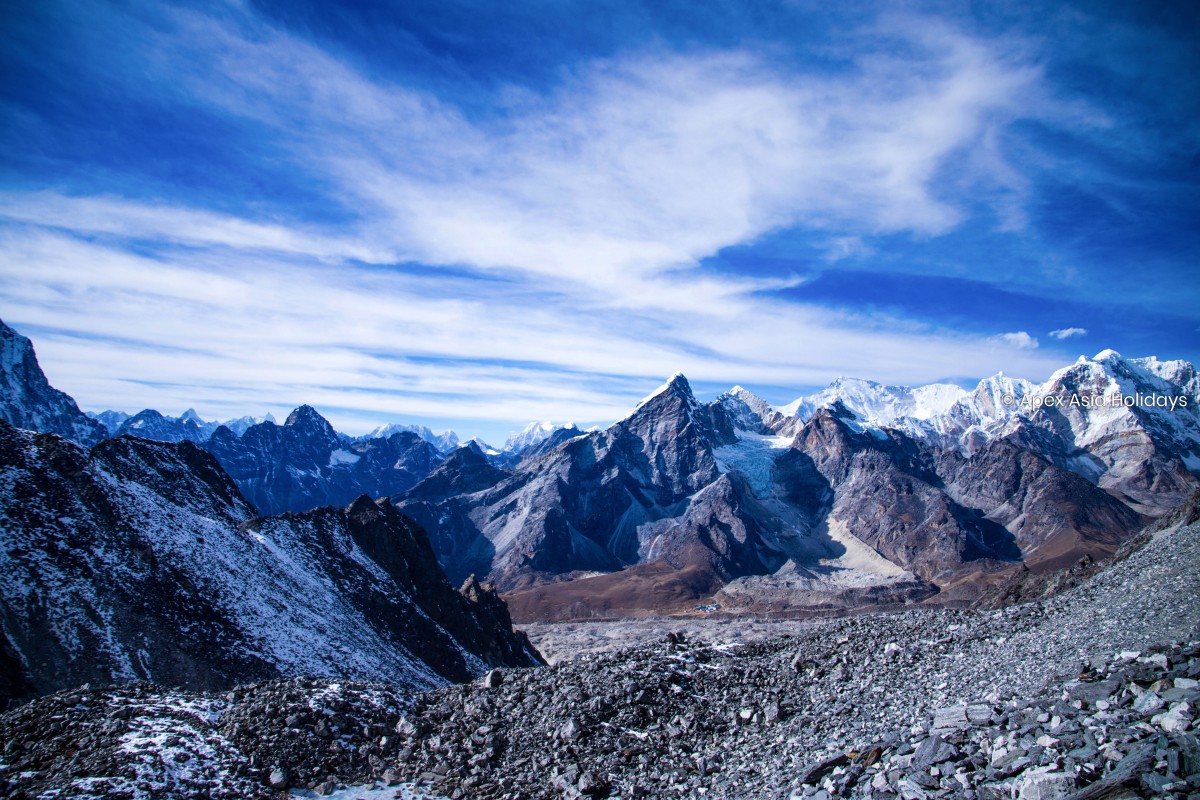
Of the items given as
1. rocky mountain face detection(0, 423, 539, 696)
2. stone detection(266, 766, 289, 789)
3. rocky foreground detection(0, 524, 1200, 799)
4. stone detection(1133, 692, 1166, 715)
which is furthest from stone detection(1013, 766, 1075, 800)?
rocky mountain face detection(0, 423, 539, 696)

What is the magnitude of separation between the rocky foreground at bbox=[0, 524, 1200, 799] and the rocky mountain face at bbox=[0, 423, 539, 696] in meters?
22.0

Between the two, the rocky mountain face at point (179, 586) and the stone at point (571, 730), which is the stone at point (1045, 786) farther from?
the rocky mountain face at point (179, 586)

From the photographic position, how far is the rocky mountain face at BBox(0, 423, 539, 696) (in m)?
38.2

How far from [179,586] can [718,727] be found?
40.6 meters

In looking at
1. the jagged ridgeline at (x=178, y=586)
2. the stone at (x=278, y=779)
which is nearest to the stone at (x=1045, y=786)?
the stone at (x=278, y=779)

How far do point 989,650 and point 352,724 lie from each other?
22.8 metres

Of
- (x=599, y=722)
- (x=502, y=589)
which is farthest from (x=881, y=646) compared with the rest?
(x=502, y=589)

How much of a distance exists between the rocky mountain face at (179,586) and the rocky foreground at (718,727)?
22049 mm

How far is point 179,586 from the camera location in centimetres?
4428

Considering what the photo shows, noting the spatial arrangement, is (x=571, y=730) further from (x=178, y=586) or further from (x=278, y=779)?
(x=178, y=586)

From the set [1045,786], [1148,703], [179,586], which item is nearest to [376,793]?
[1045,786]

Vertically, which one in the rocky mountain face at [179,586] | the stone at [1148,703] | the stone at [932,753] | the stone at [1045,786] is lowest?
the rocky mountain face at [179,586]

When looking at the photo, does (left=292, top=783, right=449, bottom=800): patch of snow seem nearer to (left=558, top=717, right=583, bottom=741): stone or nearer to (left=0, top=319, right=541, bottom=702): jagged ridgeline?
(left=558, top=717, right=583, bottom=741): stone

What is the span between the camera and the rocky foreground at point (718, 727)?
42.1 feet
